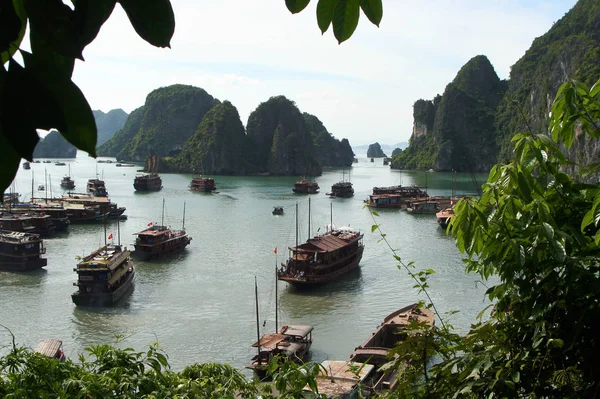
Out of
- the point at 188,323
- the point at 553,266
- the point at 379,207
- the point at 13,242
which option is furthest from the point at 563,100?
the point at 379,207

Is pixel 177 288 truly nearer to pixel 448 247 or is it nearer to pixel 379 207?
pixel 448 247

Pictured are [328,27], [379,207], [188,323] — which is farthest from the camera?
[379,207]

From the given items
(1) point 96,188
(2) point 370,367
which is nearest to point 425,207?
(1) point 96,188

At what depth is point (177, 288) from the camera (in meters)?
23.3

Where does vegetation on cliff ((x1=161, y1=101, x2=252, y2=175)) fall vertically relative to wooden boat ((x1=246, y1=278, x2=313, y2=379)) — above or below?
above

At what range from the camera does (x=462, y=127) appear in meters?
104

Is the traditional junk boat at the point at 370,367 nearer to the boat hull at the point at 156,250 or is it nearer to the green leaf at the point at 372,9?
the green leaf at the point at 372,9

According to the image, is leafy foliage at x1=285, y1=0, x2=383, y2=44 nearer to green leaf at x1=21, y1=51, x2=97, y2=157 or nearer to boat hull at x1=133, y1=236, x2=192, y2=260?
green leaf at x1=21, y1=51, x2=97, y2=157

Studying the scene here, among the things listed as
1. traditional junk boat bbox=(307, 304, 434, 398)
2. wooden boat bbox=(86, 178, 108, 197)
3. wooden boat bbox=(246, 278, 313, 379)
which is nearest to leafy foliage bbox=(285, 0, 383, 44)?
traditional junk boat bbox=(307, 304, 434, 398)

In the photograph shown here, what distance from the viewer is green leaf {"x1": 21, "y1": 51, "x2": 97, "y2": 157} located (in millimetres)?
700

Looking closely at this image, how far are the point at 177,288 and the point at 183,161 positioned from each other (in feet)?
247

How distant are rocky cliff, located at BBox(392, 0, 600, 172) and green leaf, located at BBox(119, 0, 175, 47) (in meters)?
78.8

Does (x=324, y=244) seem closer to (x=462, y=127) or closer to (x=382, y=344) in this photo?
(x=382, y=344)

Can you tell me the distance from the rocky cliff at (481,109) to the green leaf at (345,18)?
7843 cm
